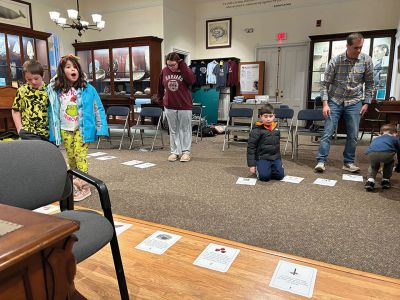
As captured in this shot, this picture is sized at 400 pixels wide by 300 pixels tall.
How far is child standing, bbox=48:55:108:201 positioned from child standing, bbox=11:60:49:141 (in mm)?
79

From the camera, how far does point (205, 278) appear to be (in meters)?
1.64

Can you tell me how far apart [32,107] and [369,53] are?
23.7 ft

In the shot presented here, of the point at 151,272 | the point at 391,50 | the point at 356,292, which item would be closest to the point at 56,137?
the point at 151,272

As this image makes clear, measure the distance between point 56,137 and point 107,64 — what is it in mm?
6138

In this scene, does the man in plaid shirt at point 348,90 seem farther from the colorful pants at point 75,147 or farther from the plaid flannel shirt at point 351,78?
the colorful pants at point 75,147

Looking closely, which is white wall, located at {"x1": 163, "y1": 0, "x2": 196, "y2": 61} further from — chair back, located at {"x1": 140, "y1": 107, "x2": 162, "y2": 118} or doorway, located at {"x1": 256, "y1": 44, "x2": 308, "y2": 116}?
chair back, located at {"x1": 140, "y1": 107, "x2": 162, "y2": 118}

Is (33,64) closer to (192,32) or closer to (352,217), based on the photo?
(352,217)

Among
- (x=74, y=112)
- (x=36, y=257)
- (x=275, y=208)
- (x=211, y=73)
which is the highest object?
(x=211, y=73)

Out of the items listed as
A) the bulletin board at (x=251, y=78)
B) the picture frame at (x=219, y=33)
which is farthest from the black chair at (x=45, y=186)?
the picture frame at (x=219, y=33)

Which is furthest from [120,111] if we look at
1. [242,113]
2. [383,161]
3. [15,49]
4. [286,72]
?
[286,72]

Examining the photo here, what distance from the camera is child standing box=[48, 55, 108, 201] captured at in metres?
2.66

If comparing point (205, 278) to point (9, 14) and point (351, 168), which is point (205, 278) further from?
point (9, 14)

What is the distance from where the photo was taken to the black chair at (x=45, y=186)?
130cm

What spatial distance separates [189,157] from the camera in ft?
15.1
